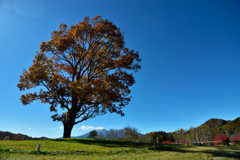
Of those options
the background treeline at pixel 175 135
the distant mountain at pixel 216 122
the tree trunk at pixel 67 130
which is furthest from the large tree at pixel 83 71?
the distant mountain at pixel 216 122

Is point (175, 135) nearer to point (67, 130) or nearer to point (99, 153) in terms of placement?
point (67, 130)

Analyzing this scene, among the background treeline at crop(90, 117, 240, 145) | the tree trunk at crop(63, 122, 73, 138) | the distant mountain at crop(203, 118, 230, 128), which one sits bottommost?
the background treeline at crop(90, 117, 240, 145)

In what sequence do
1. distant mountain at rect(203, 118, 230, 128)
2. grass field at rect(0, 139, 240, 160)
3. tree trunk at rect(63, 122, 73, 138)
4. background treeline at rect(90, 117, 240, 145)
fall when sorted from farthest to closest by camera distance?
1. distant mountain at rect(203, 118, 230, 128)
2. background treeline at rect(90, 117, 240, 145)
3. tree trunk at rect(63, 122, 73, 138)
4. grass field at rect(0, 139, 240, 160)

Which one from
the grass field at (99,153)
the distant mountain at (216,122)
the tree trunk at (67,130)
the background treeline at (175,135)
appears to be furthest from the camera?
the distant mountain at (216,122)

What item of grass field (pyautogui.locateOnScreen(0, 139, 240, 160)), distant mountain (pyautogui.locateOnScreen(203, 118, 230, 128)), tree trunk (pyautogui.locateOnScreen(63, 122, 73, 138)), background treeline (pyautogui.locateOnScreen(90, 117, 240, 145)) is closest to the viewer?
grass field (pyautogui.locateOnScreen(0, 139, 240, 160))

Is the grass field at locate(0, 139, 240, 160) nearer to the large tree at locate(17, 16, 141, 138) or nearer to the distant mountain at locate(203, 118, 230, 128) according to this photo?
the large tree at locate(17, 16, 141, 138)

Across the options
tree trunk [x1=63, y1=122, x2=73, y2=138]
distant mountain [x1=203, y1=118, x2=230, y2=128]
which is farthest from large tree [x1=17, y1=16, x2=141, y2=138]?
distant mountain [x1=203, y1=118, x2=230, y2=128]

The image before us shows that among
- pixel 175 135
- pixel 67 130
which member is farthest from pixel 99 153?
pixel 175 135

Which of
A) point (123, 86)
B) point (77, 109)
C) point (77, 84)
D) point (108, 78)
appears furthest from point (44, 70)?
point (123, 86)

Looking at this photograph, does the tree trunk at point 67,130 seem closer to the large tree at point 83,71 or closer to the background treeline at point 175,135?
the large tree at point 83,71

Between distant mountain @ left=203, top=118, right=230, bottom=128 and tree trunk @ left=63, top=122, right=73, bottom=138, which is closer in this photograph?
tree trunk @ left=63, top=122, right=73, bottom=138

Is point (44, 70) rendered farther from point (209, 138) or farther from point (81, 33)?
point (209, 138)

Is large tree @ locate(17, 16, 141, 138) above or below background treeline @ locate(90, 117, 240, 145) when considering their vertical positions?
above

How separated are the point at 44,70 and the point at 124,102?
Result: 38.6 ft
